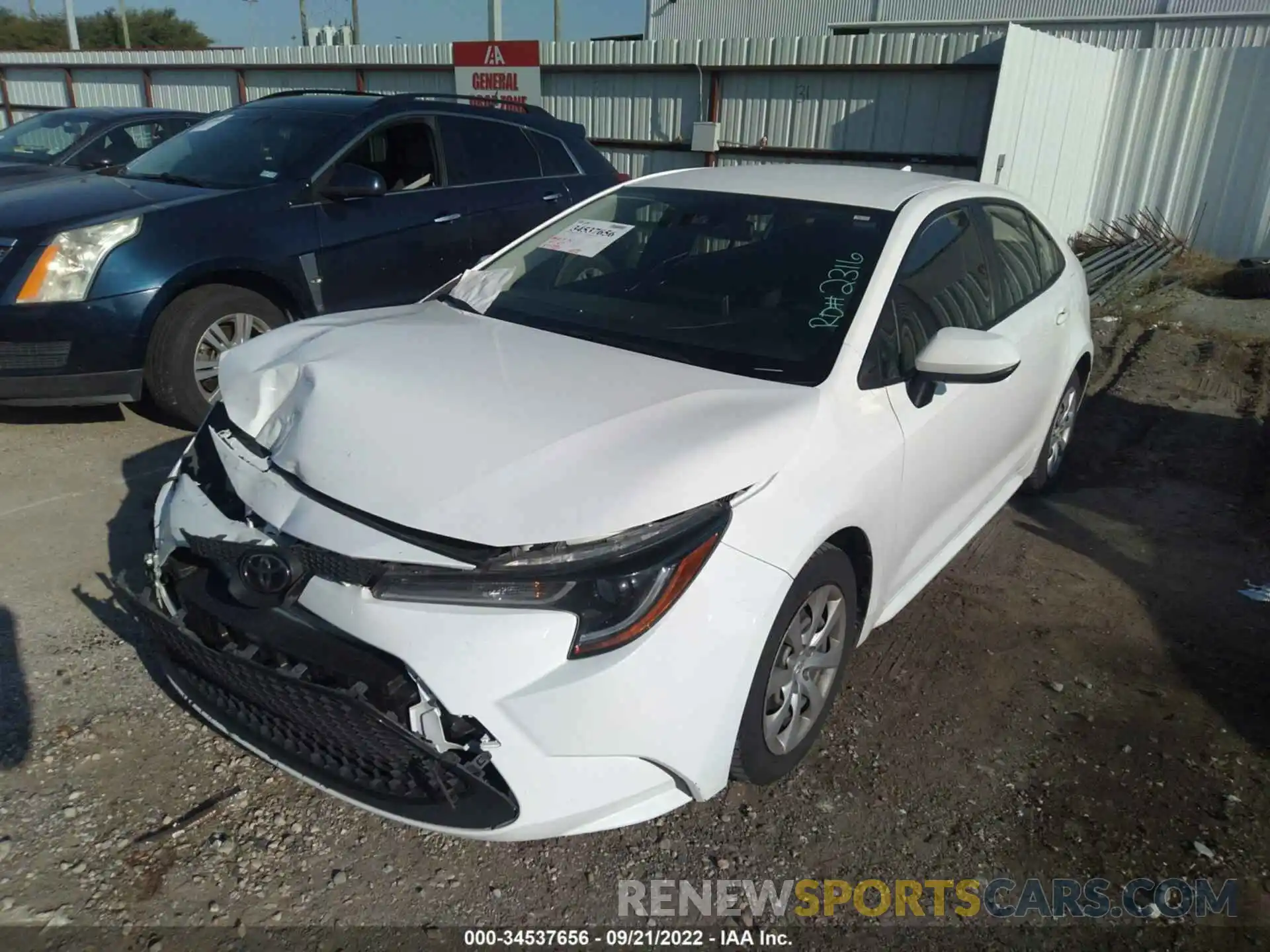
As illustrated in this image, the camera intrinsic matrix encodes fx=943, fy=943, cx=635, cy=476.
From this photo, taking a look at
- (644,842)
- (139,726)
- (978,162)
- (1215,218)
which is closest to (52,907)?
(139,726)

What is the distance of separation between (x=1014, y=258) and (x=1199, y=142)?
918 cm

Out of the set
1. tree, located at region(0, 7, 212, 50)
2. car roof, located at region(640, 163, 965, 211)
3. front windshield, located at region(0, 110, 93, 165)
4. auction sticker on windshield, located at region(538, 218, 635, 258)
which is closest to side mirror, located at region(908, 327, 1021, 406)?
car roof, located at region(640, 163, 965, 211)

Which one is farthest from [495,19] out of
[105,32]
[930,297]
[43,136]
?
[105,32]

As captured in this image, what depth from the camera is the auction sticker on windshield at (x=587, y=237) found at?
11.7 ft

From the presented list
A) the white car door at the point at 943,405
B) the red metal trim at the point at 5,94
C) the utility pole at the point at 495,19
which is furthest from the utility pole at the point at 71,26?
the white car door at the point at 943,405

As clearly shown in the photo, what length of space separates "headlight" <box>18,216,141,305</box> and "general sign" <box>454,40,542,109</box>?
29.2 feet

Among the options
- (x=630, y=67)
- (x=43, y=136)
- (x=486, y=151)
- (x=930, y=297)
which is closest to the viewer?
(x=930, y=297)

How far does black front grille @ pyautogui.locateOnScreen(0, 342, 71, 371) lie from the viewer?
14.1 feet

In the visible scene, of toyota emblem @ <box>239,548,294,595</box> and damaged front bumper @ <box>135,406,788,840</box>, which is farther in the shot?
toyota emblem @ <box>239,548,294,595</box>

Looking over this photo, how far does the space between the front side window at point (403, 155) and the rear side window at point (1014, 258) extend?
3339mm

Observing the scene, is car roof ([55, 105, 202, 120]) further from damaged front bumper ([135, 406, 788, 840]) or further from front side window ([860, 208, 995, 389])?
damaged front bumper ([135, 406, 788, 840])

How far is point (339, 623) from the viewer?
213cm

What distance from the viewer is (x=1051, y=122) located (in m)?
10.2

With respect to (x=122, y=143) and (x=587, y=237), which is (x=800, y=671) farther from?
(x=122, y=143)
